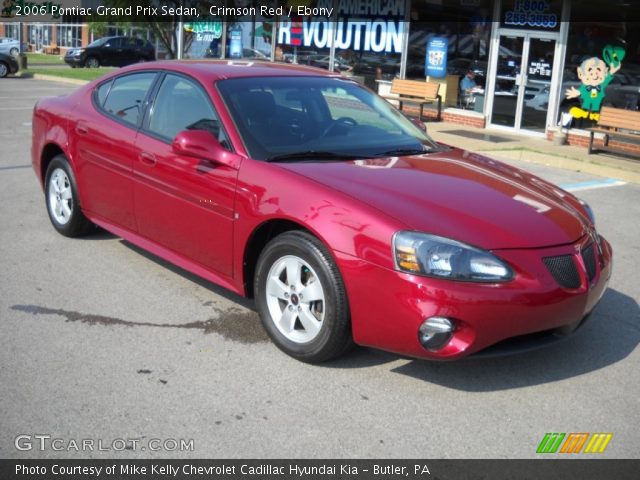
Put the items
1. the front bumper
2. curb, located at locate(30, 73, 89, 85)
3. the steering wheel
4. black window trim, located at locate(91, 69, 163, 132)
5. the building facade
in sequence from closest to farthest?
1. the front bumper
2. the steering wheel
3. black window trim, located at locate(91, 69, 163, 132)
4. the building facade
5. curb, located at locate(30, 73, 89, 85)

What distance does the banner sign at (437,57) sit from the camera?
59.6 feet

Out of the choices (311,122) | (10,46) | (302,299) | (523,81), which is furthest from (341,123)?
(10,46)

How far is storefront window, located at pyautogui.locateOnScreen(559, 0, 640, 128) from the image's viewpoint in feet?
48.1

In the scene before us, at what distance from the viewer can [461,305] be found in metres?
3.75

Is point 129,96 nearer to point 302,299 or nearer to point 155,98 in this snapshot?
point 155,98

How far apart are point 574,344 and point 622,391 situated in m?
0.64

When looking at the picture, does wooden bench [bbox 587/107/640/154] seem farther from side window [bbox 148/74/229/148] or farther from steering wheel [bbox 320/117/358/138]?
side window [bbox 148/74/229/148]

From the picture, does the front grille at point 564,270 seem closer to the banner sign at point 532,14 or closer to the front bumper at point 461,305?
the front bumper at point 461,305

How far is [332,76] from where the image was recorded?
575cm

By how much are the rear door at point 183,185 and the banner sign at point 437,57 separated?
1369 cm

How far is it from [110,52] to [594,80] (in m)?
27.4

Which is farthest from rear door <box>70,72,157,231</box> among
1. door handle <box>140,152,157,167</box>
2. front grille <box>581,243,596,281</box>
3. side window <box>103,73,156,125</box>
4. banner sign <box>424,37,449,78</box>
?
banner sign <box>424,37,449,78</box>

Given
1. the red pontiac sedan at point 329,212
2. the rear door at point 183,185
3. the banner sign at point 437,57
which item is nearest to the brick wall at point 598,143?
the banner sign at point 437,57

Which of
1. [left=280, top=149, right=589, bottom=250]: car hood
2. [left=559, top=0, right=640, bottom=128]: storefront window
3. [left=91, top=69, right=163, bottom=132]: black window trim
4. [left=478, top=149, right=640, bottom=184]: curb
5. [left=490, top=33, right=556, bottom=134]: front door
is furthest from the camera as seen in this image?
[left=490, top=33, right=556, bottom=134]: front door
